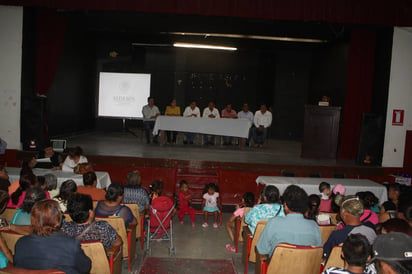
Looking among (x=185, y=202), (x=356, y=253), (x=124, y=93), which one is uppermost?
(x=124, y=93)

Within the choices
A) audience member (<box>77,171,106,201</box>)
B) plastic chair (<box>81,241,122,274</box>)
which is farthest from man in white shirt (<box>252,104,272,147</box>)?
plastic chair (<box>81,241,122,274</box>)

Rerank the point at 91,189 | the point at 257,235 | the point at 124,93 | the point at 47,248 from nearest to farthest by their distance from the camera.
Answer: the point at 47,248, the point at 257,235, the point at 91,189, the point at 124,93

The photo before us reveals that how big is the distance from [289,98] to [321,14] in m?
6.26

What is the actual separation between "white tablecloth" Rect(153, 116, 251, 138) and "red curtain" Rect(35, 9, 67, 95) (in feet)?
8.58

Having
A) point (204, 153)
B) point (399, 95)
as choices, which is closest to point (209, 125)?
point (204, 153)

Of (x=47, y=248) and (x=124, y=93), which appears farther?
(x=124, y=93)

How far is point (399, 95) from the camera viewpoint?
24.1 ft

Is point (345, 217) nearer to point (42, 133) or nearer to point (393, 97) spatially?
point (393, 97)

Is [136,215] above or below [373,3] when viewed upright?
below

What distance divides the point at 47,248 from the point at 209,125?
22.1 feet

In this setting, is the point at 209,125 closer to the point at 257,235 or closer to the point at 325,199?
the point at 325,199

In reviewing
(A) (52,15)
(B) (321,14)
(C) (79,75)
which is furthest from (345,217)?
(C) (79,75)

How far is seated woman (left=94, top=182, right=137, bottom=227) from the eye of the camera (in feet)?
11.0

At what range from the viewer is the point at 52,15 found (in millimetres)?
7520
